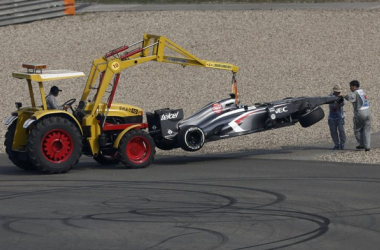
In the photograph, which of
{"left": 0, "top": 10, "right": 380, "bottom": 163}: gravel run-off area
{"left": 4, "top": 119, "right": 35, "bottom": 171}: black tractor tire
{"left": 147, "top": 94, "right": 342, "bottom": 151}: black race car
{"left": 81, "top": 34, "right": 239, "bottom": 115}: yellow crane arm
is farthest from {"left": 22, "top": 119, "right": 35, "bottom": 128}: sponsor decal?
{"left": 0, "top": 10, "right": 380, "bottom": 163}: gravel run-off area

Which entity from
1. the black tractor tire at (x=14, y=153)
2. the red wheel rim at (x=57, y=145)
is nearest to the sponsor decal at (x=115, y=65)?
the red wheel rim at (x=57, y=145)

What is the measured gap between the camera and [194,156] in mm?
17391

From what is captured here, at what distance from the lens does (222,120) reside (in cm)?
1616

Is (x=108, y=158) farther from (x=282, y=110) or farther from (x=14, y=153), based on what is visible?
(x=282, y=110)

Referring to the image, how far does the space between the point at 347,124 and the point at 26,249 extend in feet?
40.2

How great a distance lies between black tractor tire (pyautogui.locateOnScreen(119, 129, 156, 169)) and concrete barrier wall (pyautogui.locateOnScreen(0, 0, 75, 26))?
52.7ft

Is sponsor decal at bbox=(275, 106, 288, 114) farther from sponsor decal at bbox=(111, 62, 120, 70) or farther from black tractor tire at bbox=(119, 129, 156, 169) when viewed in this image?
sponsor decal at bbox=(111, 62, 120, 70)

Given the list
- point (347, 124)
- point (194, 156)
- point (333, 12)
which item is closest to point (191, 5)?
point (333, 12)

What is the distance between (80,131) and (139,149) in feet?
3.99

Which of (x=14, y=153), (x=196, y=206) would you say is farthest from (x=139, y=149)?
(x=196, y=206)

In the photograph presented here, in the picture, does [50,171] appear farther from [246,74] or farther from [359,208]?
[246,74]

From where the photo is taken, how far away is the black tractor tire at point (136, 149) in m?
15.2

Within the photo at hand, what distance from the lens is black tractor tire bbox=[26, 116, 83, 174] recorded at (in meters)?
14.4

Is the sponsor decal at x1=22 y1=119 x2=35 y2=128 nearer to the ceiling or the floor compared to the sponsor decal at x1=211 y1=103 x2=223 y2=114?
nearer to the floor
